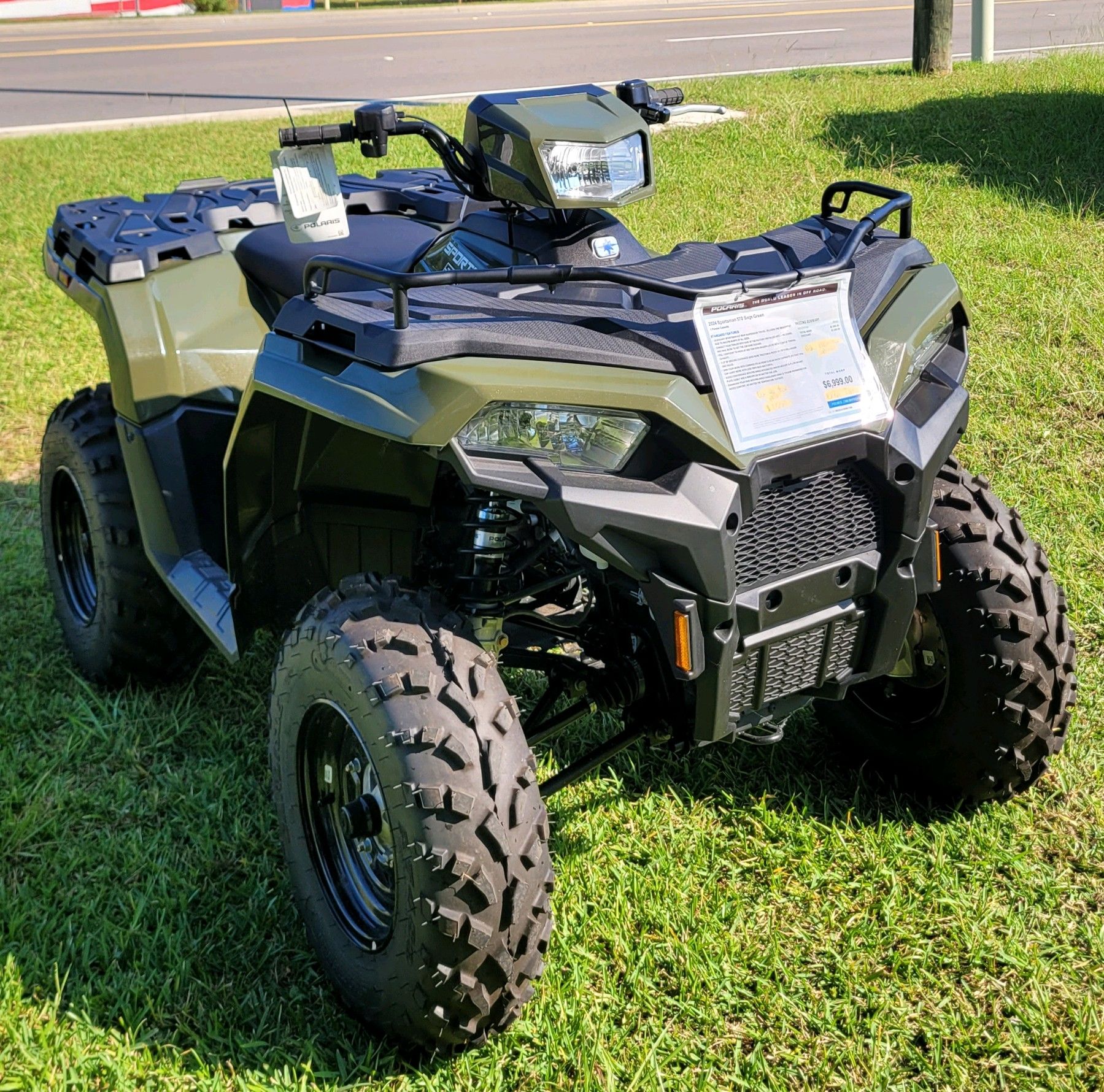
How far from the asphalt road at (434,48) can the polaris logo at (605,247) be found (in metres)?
10.2

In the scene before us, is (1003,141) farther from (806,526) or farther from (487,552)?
(487,552)

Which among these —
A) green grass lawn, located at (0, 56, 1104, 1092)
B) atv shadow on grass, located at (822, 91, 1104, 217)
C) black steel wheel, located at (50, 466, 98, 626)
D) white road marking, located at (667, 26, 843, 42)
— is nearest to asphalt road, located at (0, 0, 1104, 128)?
white road marking, located at (667, 26, 843, 42)

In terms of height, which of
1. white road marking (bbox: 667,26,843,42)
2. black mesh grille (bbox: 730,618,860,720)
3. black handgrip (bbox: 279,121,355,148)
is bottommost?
white road marking (bbox: 667,26,843,42)

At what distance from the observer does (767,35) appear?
15.8 m

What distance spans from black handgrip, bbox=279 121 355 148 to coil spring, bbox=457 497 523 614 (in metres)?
0.70

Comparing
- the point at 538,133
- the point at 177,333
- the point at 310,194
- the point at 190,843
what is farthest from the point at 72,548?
the point at 538,133

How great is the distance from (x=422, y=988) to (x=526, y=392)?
1.02m

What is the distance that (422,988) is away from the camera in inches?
85.4

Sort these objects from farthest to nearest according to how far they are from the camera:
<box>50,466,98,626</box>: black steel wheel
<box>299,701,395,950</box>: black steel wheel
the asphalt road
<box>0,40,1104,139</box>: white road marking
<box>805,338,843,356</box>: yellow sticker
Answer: the asphalt road → <box>0,40,1104,139</box>: white road marking → <box>50,466,98,626</box>: black steel wheel → <box>299,701,395,950</box>: black steel wheel → <box>805,338,843,356</box>: yellow sticker

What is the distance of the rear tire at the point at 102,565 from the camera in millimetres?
3307

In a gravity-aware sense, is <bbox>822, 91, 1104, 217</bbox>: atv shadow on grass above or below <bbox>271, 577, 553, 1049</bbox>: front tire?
below

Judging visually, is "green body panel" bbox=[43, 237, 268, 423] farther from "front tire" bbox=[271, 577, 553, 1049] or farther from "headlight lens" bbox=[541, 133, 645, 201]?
"headlight lens" bbox=[541, 133, 645, 201]

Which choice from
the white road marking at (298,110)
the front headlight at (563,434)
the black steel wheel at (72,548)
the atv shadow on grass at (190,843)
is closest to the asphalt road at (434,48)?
the white road marking at (298,110)

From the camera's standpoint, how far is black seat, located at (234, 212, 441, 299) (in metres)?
2.95
